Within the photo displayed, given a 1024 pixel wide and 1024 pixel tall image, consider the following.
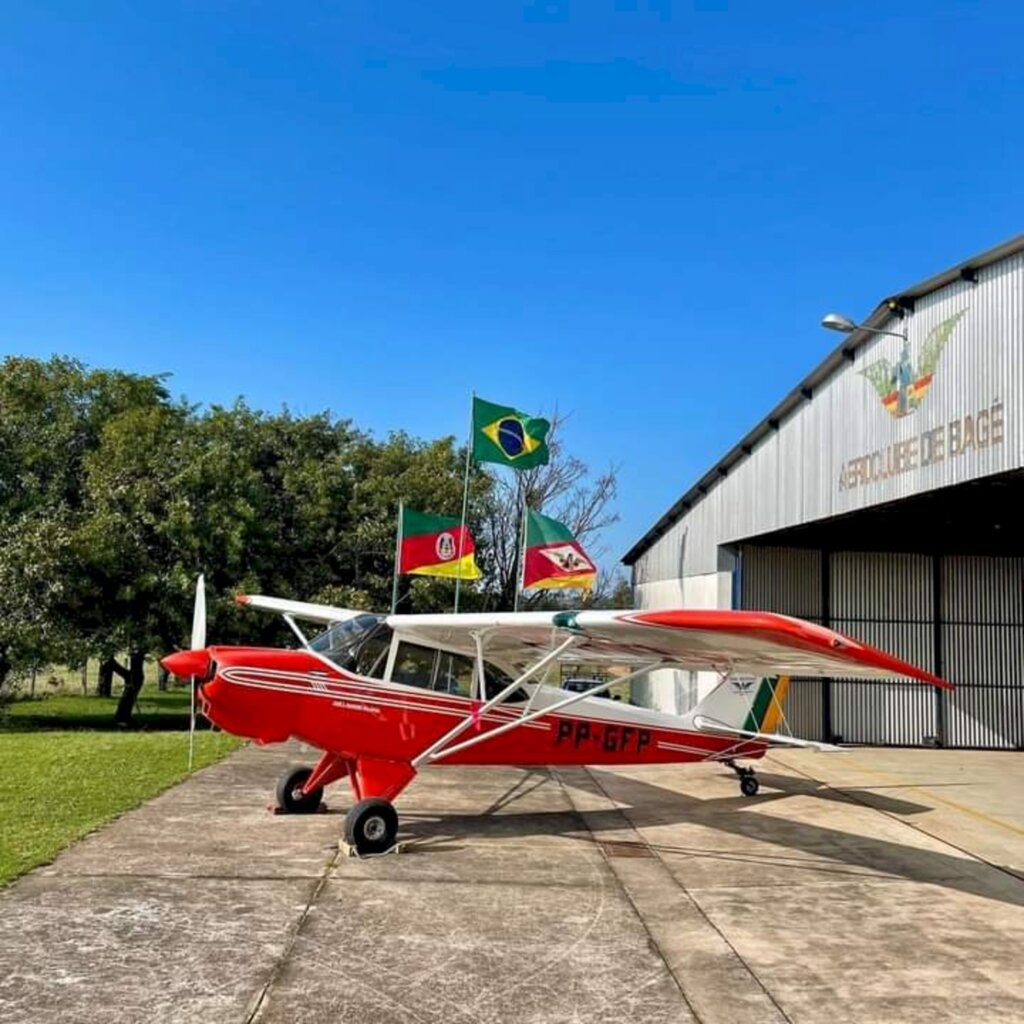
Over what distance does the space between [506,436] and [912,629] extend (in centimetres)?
918

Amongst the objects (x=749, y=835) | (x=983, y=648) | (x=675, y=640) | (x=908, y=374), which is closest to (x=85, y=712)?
(x=749, y=835)

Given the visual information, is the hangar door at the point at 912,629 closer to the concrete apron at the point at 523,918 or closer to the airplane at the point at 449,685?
the concrete apron at the point at 523,918

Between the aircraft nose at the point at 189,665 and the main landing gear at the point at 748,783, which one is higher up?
the aircraft nose at the point at 189,665

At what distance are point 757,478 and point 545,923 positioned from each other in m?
12.0

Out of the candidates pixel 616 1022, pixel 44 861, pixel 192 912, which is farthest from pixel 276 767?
pixel 616 1022

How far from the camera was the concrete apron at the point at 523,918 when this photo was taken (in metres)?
4.74

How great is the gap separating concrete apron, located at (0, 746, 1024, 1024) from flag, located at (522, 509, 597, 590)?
5577 mm

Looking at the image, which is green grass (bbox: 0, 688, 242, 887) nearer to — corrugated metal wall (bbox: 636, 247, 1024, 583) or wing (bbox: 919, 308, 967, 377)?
corrugated metal wall (bbox: 636, 247, 1024, 583)

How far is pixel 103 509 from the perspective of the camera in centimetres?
2059

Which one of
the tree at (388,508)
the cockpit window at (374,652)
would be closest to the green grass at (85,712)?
the tree at (388,508)

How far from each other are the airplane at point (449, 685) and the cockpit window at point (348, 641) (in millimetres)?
12

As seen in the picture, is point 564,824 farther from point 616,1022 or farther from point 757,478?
point 757,478

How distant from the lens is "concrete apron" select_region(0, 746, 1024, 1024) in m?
4.74

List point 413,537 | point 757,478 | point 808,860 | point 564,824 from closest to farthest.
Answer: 1. point 808,860
2. point 564,824
3. point 413,537
4. point 757,478
